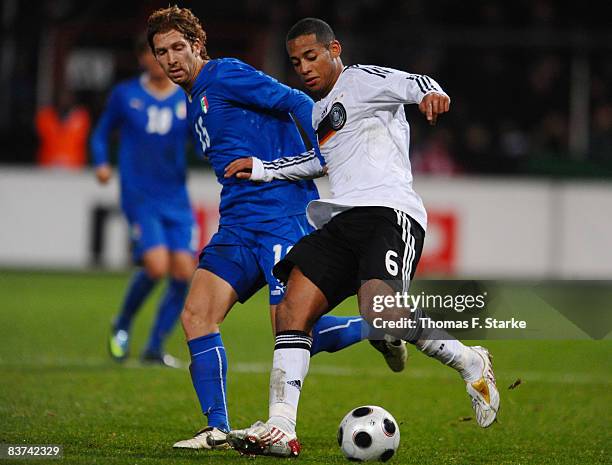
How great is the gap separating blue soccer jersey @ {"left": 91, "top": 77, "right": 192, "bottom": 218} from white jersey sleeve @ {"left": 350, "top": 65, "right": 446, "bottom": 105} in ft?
12.4

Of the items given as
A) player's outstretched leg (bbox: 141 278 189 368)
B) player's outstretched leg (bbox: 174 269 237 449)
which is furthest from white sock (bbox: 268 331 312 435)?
player's outstretched leg (bbox: 141 278 189 368)

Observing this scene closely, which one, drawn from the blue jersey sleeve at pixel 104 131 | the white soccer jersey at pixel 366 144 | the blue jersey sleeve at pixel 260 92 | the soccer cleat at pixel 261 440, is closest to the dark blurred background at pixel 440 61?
the blue jersey sleeve at pixel 104 131

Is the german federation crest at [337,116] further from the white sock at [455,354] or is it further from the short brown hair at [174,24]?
the white sock at [455,354]

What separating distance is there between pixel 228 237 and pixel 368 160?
861 mm

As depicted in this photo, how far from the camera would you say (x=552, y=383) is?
26.8 feet

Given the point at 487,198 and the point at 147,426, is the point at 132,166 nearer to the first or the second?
the point at 147,426

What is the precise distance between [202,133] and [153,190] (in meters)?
3.06

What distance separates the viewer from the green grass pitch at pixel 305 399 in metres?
5.48

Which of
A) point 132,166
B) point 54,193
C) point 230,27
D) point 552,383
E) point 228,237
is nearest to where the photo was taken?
point 228,237

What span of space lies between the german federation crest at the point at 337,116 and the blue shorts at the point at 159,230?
3.72 m

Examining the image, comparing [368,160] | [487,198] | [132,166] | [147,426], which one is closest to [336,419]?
[147,426]

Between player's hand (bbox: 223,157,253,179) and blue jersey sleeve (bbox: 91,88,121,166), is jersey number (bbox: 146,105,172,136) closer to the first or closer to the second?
blue jersey sleeve (bbox: 91,88,121,166)

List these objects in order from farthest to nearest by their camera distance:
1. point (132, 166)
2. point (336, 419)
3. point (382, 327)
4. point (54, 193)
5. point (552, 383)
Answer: point (54, 193), point (132, 166), point (552, 383), point (336, 419), point (382, 327)

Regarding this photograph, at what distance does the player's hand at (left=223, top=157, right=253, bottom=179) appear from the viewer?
18.8ft
